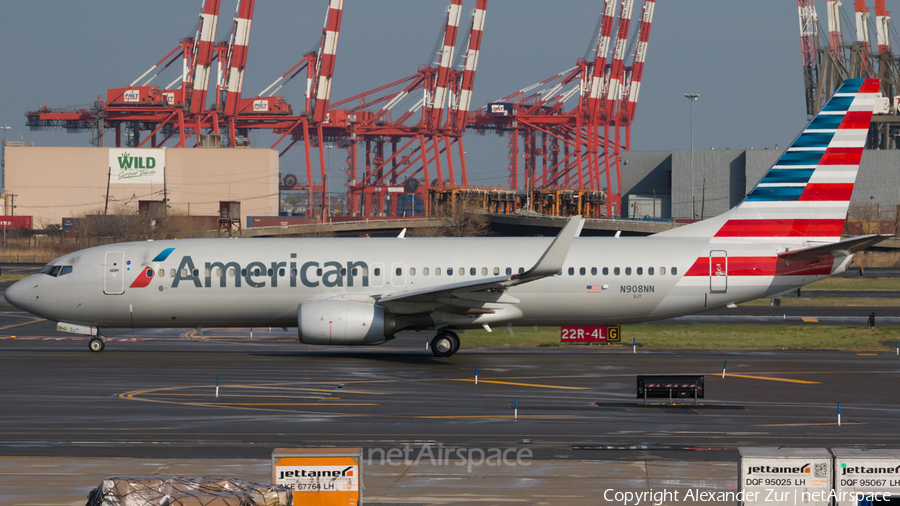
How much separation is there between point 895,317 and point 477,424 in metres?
31.9

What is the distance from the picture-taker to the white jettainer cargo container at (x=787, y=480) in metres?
10.0

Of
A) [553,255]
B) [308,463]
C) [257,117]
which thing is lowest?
[308,463]

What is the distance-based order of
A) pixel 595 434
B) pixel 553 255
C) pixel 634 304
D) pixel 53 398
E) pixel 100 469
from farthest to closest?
pixel 634 304 → pixel 553 255 → pixel 53 398 → pixel 595 434 → pixel 100 469

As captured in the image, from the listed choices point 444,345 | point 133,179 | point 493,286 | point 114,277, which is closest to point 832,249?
point 493,286

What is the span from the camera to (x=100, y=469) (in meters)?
14.7

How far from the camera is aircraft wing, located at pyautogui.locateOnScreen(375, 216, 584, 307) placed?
26.9 metres

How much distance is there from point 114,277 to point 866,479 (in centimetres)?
2641

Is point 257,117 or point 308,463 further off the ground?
point 257,117

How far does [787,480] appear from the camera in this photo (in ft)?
33.0

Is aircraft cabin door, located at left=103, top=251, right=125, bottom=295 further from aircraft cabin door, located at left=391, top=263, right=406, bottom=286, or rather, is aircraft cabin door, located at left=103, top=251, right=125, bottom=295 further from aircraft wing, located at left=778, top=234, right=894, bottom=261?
aircraft wing, located at left=778, top=234, right=894, bottom=261

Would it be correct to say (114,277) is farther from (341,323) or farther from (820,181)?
(820,181)

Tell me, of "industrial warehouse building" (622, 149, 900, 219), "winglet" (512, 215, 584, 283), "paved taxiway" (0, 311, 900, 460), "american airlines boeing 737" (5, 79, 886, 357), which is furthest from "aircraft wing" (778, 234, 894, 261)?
"industrial warehouse building" (622, 149, 900, 219)

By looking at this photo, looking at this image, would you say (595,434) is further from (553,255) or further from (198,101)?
(198,101)

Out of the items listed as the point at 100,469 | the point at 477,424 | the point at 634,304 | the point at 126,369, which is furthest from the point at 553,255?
the point at 100,469
